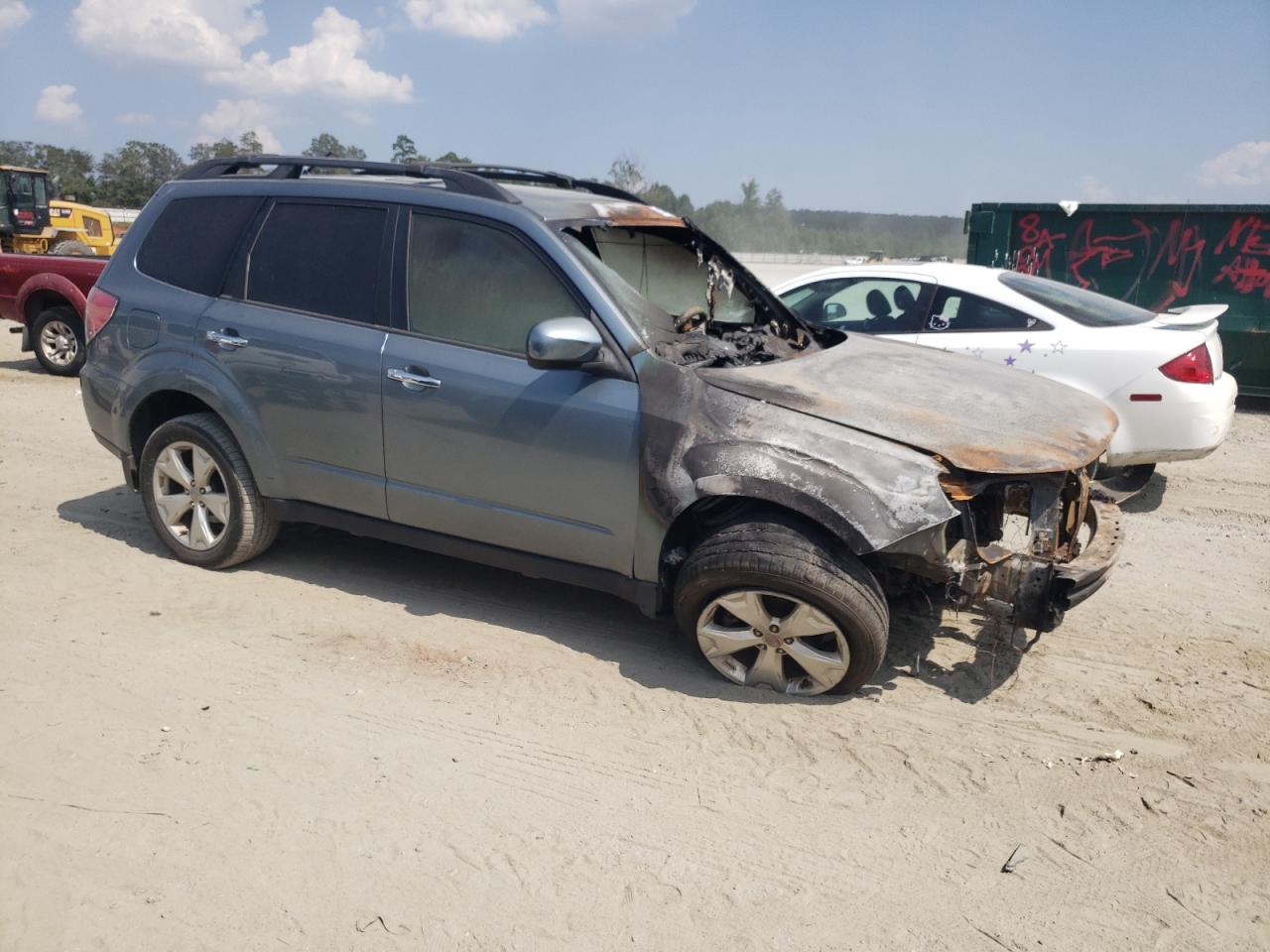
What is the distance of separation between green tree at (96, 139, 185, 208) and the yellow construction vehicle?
126 feet

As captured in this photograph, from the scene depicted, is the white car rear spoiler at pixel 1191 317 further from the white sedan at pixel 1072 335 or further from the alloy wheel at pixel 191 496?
the alloy wheel at pixel 191 496

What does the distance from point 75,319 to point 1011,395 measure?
1051cm

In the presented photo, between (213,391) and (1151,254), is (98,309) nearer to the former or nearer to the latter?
(213,391)

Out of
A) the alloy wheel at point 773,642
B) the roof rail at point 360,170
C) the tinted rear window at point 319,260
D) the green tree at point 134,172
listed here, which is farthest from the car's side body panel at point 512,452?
the green tree at point 134,172

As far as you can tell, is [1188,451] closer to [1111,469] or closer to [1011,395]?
[1111,469]

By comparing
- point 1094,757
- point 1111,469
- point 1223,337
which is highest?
point 1223,337

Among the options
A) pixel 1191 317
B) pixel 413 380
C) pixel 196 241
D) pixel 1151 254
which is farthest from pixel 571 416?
pixel 1151 254

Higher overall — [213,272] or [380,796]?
[213,272]

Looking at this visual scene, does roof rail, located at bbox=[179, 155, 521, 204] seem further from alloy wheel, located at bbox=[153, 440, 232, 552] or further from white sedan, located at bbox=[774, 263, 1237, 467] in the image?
white sedan, located at bbox=[774, 263, 1237, 467]

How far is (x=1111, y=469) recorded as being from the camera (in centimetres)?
676

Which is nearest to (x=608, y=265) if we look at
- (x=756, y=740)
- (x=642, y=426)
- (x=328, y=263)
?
(x=642, y=426)

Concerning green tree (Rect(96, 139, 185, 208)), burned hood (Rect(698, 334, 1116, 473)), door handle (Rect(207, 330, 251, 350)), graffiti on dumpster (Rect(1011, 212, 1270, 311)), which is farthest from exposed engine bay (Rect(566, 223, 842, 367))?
green tree (Rect(96, 139, 185, 208))

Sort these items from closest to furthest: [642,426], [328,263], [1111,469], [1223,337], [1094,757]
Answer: [1094,757] → [642,426] → [328,263] → [1111,469] → [1223,337]

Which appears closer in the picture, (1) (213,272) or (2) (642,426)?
(2) (642,426)
